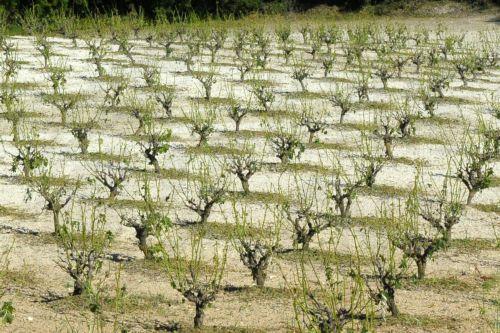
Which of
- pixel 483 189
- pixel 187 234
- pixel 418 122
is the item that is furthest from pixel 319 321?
pixel 418 122

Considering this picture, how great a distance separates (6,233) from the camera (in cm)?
1297

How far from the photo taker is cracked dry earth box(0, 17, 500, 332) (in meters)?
10.1

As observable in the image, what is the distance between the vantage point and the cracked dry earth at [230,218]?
10.1m

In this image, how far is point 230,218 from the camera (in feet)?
46.7

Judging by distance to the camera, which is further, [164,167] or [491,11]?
[491,11]

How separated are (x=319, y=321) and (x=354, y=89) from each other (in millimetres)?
18408

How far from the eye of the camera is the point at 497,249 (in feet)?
42.7

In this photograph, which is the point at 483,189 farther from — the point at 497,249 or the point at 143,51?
the point at 143,51

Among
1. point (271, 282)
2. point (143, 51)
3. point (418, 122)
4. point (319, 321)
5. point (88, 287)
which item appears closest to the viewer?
point (319, 321)

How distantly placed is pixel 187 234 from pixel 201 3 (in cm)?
3595

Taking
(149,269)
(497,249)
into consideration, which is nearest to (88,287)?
(149,269)

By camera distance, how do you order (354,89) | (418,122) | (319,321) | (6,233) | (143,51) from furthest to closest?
(143,51) < (354,89) < (418,122) < (6,233) < (319,321)

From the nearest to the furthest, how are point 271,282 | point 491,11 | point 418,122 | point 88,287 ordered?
point 88,287 < point 271,282 < point 418,122 < point 491,11

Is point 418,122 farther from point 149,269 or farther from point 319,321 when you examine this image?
point 319,321
